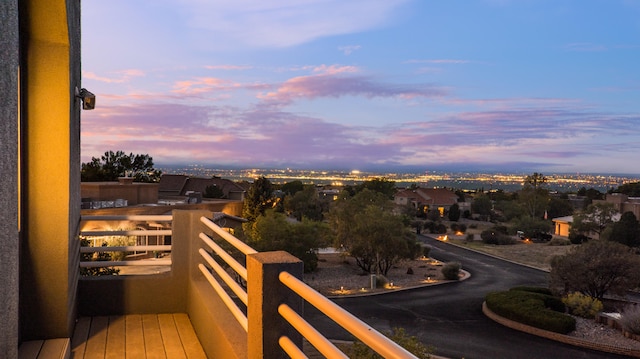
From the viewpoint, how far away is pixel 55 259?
173 inches

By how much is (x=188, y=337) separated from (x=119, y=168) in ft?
166

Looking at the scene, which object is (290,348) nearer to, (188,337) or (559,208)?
(188,337)

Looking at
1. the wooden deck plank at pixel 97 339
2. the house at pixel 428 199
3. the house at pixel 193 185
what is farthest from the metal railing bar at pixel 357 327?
the house at pixel 428 199

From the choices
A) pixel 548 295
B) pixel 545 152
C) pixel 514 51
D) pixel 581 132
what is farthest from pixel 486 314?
pixel 545 152

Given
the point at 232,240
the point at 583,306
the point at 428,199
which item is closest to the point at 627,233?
the point at 583,306

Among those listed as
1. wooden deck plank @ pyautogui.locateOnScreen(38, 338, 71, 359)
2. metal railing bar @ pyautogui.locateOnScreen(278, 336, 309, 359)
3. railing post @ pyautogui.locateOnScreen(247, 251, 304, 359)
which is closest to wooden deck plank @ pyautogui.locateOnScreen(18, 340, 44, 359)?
wooden deck plank @ pyautogui.locateOnScreen(38, 338, 71, 359)

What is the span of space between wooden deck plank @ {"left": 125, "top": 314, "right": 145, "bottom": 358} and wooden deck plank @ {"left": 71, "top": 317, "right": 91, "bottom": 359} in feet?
1.20

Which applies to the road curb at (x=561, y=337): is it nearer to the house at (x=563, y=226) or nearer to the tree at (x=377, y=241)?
the tree at (x=377, y=241)

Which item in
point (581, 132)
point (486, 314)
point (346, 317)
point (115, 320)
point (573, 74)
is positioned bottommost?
point (486, 314)

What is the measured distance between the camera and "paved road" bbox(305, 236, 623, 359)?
1911cm

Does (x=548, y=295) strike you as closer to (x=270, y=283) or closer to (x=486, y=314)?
(x=486, y=314)

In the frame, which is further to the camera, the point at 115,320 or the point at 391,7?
the point at 391,7

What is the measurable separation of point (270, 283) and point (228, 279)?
1.21 meters

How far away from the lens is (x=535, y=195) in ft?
248
